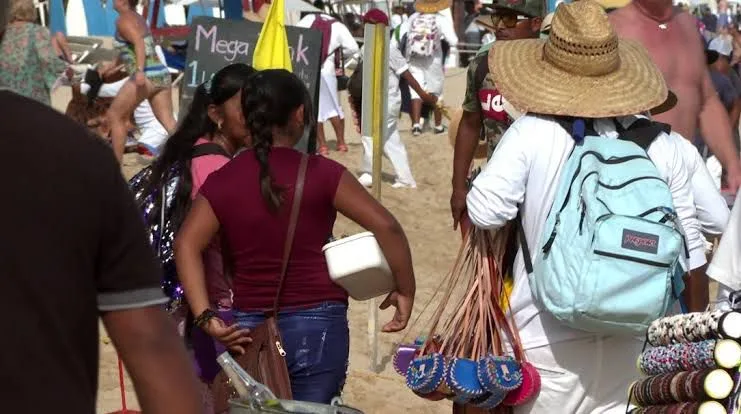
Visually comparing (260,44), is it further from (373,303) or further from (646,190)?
(646,190)

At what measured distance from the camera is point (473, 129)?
5.95 meters

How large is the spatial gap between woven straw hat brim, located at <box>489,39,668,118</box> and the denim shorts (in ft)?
2.90

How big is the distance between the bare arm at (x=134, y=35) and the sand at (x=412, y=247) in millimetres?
966

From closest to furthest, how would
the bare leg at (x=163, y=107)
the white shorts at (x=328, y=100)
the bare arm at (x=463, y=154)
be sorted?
the bare arm at (x=463, y=154), the bare leg at (x=163, y=107), the white shorts at (x=328, y=100)

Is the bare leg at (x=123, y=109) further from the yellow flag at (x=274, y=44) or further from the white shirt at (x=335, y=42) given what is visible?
the yellow flag at (x=274, y=44)

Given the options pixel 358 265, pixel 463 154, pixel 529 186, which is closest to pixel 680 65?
pixel 463 154

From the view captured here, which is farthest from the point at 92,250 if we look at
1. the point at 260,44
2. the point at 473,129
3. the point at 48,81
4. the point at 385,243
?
the point at 48,81

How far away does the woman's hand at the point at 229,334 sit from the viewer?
14.8 feet

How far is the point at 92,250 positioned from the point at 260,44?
503 cm

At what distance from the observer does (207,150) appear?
4.99m

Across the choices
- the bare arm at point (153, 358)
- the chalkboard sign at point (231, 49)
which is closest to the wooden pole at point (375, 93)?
the chalkboard sign at point (231, 49)

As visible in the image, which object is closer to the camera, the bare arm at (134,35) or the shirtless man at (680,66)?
the shirtless man at (680,66)

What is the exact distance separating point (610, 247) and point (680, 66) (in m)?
2.16

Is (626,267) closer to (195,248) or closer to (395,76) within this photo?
(195,248)
